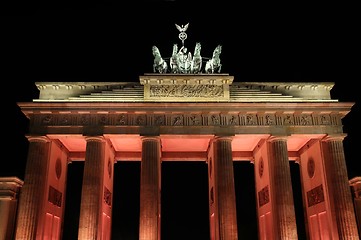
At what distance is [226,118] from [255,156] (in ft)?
23.3

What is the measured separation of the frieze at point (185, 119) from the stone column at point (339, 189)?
2.05m

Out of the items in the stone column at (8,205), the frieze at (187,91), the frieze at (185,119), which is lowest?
the stone column at (8,205)

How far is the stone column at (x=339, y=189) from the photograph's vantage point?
28.7 meters

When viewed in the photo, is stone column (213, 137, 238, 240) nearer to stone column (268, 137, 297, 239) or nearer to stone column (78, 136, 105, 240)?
stone column (268, 137, 297, 239)

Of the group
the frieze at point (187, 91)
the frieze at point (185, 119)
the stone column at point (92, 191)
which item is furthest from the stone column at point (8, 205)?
the frieze at point (187, 91)

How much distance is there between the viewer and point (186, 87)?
32.6 meters

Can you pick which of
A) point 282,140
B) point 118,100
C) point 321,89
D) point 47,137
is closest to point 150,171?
point 118,100

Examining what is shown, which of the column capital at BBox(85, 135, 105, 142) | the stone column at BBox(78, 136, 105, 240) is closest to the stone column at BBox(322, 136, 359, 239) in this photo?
the stone column at BBox(78, 136, 105, 240)

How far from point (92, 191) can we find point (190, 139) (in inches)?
349

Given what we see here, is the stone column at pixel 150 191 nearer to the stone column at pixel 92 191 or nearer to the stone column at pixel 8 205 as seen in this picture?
the stone column at pixel 92 191

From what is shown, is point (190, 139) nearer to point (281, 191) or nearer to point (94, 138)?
point (94, 138)

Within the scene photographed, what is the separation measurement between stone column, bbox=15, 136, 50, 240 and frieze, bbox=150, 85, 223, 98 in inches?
368

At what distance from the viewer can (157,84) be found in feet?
107

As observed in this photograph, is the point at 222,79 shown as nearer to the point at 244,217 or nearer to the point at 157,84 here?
the point at 157,84
